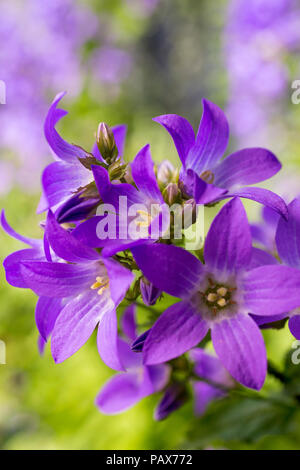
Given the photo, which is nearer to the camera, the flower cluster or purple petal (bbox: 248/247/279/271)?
the flower cluster

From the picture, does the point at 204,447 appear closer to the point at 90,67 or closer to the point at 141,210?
the point at 141,210

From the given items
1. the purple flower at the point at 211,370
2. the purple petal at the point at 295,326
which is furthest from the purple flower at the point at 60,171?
the purple flower at the point at 211,370

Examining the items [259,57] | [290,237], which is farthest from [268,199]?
[259,57]

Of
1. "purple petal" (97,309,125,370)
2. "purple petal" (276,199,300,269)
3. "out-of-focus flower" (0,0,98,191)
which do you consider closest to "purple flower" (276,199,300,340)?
"purple petal" (276,199,300,269)

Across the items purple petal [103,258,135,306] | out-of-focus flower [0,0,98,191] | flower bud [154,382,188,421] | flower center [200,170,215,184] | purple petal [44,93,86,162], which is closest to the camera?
purple petal [103,258,135,306]

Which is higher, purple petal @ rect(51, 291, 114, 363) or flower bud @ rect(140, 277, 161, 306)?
flower bud @ rect(140, 277, 161, 306)

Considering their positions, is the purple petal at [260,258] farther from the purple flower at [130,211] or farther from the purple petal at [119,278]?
the purple petal at [119,278]

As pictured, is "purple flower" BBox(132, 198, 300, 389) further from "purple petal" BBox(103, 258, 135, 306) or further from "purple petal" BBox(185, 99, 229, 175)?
"purple petal" BBox(185, 99, 229, 175)
